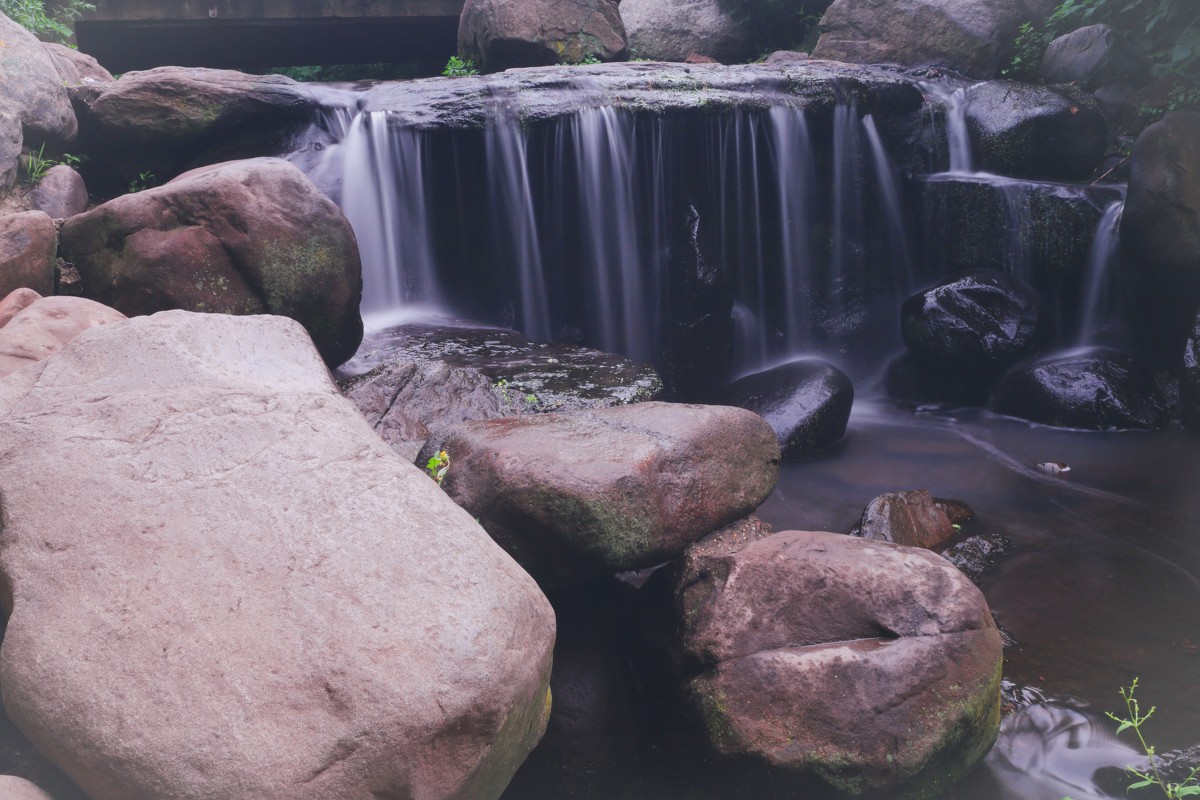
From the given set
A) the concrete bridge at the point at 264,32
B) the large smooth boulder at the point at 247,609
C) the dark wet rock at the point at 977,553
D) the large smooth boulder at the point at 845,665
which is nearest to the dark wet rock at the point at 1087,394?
the dark wet rock at the point at 977,553

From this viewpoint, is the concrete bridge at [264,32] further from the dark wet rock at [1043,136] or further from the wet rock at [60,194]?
the dark wet rock at [1043,136]

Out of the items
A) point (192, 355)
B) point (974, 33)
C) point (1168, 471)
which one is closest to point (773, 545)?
point (192, 355)

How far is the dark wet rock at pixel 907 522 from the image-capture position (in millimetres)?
4770

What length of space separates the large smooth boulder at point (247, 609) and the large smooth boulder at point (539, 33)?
8.98 metres

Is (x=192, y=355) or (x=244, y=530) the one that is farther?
(x=192, y=355)

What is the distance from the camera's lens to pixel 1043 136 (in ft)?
27.4

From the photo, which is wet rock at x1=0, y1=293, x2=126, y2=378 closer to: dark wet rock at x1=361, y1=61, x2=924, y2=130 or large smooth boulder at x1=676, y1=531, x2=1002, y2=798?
large smooth boulder at x1=676, y1=531, x2=1002, y2=798

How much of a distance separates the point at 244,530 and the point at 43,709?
564mm

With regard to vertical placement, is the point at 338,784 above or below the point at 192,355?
below

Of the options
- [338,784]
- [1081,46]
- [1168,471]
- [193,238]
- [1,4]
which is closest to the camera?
[338,784]

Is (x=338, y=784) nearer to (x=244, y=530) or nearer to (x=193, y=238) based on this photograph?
(x=244, y=530)

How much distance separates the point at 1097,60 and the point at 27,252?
904 centimetres

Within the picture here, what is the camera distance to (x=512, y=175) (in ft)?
24.7

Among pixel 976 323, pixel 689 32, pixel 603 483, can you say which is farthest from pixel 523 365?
pixel 689 32
